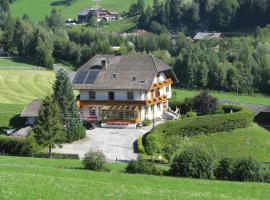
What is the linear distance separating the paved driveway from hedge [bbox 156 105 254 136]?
3.86m

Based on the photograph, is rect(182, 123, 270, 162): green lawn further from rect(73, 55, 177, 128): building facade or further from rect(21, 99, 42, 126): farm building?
rect(21, 99, 42, 126): farm building

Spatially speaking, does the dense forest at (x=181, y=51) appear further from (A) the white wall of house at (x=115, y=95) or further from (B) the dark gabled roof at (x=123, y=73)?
(A) the white wall of house at (x=115, y=95)

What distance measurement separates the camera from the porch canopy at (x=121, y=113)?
60.4 m

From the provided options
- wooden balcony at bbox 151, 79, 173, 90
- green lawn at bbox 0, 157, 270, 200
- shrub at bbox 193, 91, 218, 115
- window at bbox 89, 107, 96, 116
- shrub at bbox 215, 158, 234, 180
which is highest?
green lawn at bbox 0, 157, 270, 200

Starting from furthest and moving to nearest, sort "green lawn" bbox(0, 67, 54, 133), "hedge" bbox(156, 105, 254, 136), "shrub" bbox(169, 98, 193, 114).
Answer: "shrub" bbox(169, 98, 193, 114)
"green lawn" bbox(0, 67, 54, 133)
"hedge" bbox(156, 105, 254, 136)

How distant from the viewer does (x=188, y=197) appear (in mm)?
22562

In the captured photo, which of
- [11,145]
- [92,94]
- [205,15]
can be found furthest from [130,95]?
[205,15]

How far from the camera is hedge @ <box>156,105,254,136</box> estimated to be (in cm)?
5325

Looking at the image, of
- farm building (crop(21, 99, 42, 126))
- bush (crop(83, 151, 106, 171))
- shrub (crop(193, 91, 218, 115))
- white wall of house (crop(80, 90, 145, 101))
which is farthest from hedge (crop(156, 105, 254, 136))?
bush (crop(83, 151, 106, 171))

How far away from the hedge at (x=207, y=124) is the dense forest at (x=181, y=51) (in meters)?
40.6

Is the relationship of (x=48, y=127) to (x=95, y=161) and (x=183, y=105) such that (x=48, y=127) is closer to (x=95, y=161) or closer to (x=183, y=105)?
(x=95, y=161)

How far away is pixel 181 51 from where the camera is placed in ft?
384

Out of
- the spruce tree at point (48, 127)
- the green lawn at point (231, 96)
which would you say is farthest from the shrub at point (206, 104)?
the green lawn at point (231, 96)

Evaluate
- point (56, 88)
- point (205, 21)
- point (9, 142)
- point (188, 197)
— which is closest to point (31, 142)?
point (9, 142)
